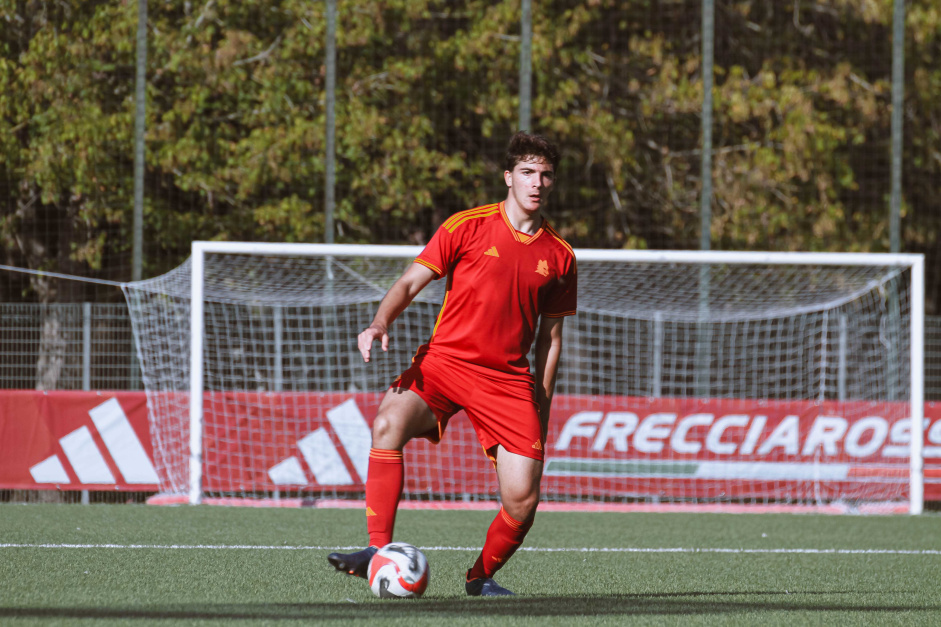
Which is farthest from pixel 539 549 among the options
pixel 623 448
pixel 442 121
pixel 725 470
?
pixel 442 121

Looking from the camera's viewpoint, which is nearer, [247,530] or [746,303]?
[247,530]

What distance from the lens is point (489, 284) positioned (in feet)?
15.6

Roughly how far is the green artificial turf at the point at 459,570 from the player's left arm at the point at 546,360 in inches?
32.4

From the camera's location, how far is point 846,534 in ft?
28.8

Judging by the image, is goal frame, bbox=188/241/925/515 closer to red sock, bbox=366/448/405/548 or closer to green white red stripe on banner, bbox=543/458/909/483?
green white red stripe on banner, bbox=543/458/909/483

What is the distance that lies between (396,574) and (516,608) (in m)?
0.49

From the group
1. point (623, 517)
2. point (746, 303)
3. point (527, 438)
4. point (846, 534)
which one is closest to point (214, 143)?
point (746, 303)

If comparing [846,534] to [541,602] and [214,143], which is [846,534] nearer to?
[541,602]

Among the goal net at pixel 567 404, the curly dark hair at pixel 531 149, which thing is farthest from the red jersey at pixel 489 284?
the goal net at pixel 567 404

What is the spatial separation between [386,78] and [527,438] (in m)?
11.8

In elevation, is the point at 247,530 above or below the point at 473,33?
below

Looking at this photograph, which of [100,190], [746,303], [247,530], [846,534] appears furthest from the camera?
[100,190]

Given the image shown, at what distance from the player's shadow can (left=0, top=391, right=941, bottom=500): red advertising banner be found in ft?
19.0

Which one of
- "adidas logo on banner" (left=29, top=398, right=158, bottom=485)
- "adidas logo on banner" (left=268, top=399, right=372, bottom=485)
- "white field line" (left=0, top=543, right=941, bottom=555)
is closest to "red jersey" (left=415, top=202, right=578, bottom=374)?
"white field line" (left=0, top=543, right=941, bottom=555)
